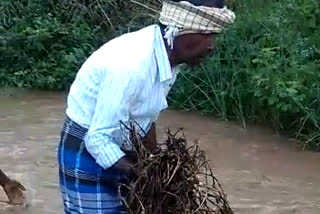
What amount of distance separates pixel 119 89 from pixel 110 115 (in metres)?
0.09

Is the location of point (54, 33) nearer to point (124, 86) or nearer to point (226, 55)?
Result: point (226, 55)

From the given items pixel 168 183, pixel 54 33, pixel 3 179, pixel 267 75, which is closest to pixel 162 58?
pixel 168 183

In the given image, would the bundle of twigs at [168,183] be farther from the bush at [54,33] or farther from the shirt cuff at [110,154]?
the bush at [54,33]

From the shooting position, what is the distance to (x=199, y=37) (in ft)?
8.84

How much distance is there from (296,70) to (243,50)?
43.0 inches

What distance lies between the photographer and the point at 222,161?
692 centimetres

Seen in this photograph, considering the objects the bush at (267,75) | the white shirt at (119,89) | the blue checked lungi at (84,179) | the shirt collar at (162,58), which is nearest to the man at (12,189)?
the blue checked lungi at (84,179)

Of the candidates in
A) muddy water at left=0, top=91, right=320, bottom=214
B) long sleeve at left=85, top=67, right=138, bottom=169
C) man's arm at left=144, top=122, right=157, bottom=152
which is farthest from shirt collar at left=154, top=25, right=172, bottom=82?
muddy water at left=0, top=91, right=320, bottom=214

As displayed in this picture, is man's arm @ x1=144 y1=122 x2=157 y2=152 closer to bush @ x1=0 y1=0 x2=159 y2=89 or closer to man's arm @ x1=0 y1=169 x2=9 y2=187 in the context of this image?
man's arm @ x1=0 y1=169 x2=9 y2=187

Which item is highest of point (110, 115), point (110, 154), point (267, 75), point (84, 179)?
point (110, 115)

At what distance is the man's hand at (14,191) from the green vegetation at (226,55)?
2.91m

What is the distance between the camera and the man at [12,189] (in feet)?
17.3

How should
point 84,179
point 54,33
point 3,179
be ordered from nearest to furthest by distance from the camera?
point 84,179
point 3,179
point 54,33

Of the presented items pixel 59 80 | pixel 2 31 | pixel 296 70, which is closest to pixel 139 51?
pixel 296 70
